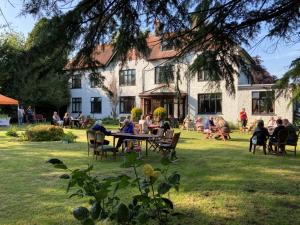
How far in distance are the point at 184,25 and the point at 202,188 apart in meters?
3.16

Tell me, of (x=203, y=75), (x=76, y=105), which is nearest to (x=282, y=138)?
(x=203, y=75)

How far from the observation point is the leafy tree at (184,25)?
5.29 m

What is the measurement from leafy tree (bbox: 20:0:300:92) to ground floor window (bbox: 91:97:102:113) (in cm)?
3289

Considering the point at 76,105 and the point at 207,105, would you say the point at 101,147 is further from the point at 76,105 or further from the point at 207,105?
the point at 76,105

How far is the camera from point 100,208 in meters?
2.76

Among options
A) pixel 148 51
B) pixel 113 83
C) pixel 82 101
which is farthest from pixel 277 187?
pixel 82 101

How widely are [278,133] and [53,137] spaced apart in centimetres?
1000

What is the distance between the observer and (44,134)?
704 inches

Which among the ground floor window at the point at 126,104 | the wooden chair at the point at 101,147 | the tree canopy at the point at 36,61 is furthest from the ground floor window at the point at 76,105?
the tree canopy at the point at 36,61

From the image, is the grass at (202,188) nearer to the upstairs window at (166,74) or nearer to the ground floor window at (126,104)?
the upstairs window at (166,74)

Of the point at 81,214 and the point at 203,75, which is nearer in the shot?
the point at 81,214

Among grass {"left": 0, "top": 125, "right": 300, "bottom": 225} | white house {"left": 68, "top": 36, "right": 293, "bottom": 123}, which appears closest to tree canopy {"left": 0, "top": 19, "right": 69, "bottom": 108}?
grass {"left": 0, "top": 125, "right": 300, "bottom": 225}

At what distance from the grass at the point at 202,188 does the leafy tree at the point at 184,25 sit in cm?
205

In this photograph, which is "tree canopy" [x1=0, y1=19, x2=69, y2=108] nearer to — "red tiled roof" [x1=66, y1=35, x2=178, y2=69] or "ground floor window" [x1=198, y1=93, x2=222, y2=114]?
"red tiled roof" [x1=66, y1=35, x2=178, y2=69]
